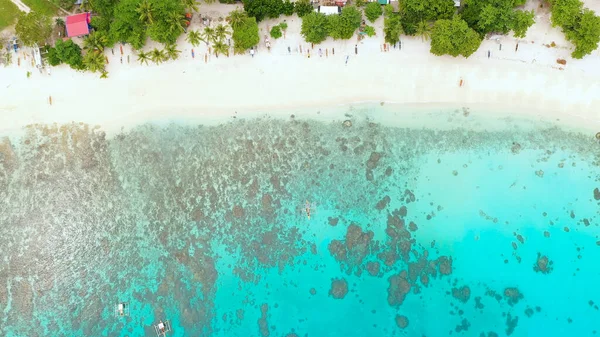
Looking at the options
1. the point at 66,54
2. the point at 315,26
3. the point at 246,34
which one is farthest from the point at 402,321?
the point at 66,54

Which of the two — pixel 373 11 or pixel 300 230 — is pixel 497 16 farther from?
pixel 300 230

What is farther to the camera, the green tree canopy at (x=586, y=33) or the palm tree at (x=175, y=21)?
the palm tree at (x=175, y=21)

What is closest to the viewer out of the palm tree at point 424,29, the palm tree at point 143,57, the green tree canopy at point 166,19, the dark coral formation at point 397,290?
the green tree canopy at point 166,19

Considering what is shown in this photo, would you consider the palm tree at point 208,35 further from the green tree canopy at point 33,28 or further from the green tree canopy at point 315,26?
the green tree canopy at point 33,28

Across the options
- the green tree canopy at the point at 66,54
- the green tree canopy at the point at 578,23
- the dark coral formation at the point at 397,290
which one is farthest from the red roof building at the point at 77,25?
the green tree canopy at the point at 578,23

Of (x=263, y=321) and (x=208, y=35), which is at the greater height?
(x=208, y=35)

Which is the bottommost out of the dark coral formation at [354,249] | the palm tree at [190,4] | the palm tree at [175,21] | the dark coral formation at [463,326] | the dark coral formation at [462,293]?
the dark coral formation at [463,326]
